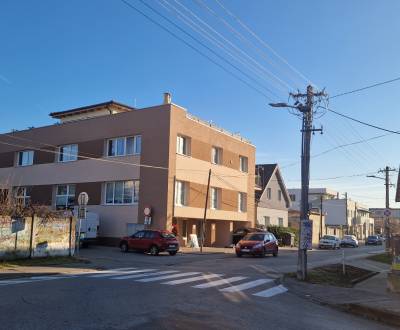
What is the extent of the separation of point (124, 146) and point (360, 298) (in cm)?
2534

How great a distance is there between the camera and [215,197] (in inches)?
1619

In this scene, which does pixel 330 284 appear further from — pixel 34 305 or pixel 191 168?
pixel 191 168

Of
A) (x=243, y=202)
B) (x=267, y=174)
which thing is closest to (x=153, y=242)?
(x=243, y=202)

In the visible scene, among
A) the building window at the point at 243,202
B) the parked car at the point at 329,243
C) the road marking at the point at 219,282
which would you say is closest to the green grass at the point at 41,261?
the road marking at the point at 219,282

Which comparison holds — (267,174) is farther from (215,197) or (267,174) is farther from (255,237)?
(255,237)

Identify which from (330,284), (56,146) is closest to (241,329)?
(330,284)

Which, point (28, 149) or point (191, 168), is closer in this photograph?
point (191, 168)

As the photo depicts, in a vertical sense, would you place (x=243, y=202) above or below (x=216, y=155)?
below

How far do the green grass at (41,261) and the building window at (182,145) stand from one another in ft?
47.9

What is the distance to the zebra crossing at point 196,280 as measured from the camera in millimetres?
14923

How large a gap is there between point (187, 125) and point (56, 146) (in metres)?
12.1

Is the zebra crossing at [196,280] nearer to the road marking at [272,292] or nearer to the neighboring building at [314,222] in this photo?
the road marking at [272,292]

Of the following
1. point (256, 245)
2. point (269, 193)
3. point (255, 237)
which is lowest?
point (256, 245)

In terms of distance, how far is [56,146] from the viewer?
4119cm
